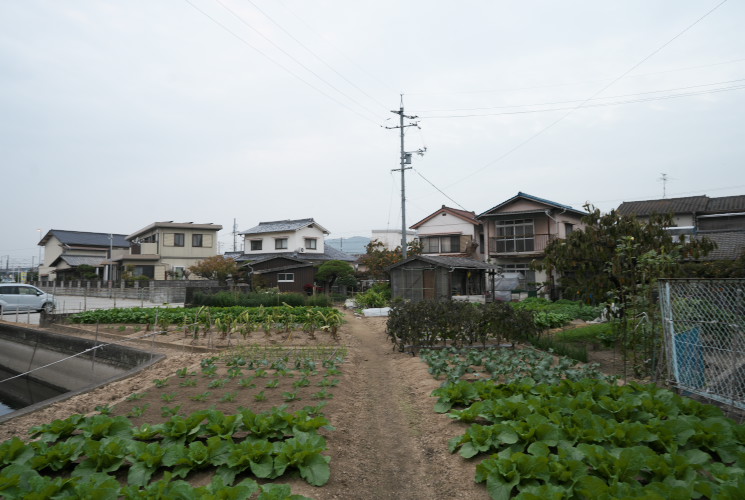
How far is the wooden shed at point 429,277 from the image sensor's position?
782 inches

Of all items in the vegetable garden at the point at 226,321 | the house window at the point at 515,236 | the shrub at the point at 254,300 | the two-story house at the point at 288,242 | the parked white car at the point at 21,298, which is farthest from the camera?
the two-story house at the point at 288,242

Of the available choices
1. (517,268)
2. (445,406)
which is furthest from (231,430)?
(517,268)

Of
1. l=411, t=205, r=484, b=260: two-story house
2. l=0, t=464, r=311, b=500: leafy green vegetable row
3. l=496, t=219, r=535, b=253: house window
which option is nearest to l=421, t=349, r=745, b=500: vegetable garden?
l=0, t=464, r=311, b=500: leafy green vegetable row

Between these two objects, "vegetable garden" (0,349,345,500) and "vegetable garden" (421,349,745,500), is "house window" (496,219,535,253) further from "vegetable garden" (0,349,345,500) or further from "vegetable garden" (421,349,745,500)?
"vegetable garden" (0,349,345,500)

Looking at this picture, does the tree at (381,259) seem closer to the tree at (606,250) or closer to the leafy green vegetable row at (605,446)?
the tree at (606,250)

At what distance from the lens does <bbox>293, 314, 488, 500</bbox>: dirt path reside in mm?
3693

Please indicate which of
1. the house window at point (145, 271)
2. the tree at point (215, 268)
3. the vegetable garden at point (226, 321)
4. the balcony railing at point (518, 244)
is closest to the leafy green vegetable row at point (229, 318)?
the vegetable garden at point (226, 321)

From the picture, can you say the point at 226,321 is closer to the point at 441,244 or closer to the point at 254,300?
the point at 254,300

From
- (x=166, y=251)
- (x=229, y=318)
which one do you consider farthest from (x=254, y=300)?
(x=166, y=251)

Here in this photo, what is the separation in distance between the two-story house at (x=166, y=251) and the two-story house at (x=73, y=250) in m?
5.23

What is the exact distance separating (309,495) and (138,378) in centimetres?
583

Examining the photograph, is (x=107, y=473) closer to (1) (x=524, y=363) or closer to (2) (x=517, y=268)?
(1) (x=524, y=363)

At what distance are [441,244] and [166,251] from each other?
21110mm

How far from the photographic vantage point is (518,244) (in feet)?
88.0
